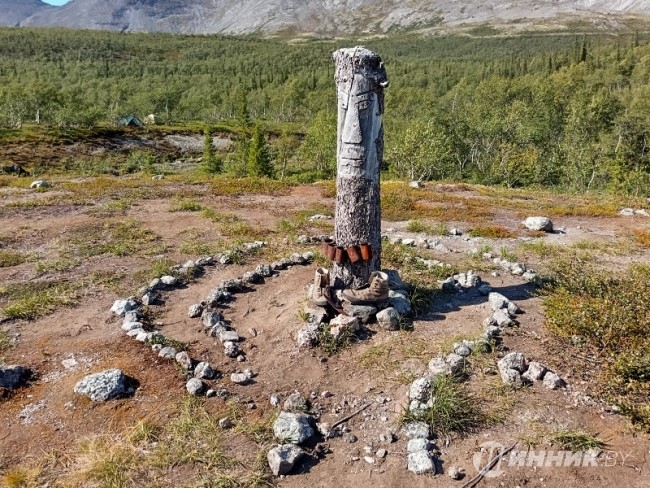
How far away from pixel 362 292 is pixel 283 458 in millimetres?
4465

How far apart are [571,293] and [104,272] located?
41.6ft

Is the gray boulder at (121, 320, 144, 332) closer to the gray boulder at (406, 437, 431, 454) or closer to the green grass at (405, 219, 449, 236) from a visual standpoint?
the gray boulder at (406, 437, 431, 454)

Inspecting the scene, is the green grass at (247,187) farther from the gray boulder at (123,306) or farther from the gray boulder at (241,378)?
the gray boulder at (241,378)

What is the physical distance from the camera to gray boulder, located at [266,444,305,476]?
651cm

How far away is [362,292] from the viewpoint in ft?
33.9

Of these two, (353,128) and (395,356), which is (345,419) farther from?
(353,128)

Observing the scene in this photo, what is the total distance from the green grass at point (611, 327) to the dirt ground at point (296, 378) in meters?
0.36

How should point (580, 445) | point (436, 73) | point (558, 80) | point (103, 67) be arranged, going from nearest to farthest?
point (580, 445), point (558, 80), point (436, 73), point (103, 67)

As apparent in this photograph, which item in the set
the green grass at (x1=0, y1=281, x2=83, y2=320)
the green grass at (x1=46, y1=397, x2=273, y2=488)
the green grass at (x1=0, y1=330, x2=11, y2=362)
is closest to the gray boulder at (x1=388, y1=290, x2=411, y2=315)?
the green grass at (x1=46, y1=397, x2=273, y2=488)

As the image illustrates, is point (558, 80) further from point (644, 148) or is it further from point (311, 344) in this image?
point (311, 344)

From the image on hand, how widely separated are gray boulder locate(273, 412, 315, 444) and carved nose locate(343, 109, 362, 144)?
18.5 ft

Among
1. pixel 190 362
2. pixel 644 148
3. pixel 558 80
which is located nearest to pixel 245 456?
pixel 190 362

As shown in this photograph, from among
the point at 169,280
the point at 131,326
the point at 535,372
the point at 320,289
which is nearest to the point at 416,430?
the point at 535,372

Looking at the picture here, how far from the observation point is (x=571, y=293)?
1130 cm
